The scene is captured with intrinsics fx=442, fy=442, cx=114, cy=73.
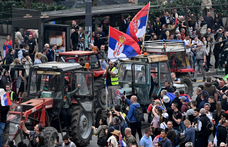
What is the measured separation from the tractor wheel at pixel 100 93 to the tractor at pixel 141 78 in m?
1.46

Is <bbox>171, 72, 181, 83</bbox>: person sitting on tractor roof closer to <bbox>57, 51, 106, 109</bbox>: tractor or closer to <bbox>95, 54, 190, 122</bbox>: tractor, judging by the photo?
<bbox>95, 54, 190, 122</bbox>: tractor

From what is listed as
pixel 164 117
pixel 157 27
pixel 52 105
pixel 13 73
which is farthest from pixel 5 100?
pixel 157 27

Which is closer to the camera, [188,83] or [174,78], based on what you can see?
[174,78]

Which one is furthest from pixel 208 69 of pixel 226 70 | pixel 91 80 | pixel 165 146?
pixel 165 146

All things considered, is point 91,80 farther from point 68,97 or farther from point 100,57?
point 100,57

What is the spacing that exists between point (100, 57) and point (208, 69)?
883 cm

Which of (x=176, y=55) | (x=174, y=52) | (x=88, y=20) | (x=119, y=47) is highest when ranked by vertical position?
(x=88, y=20)

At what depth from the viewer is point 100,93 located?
17172 millimetres

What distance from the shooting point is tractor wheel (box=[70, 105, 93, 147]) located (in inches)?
507

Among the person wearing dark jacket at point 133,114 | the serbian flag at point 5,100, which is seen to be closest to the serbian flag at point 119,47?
the person wearing dark jacket at point 133,114

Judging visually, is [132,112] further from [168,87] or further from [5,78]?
[5,78]

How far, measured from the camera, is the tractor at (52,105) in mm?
11883

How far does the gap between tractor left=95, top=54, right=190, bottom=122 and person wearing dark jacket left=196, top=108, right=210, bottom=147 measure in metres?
3.45

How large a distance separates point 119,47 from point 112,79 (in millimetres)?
1195
